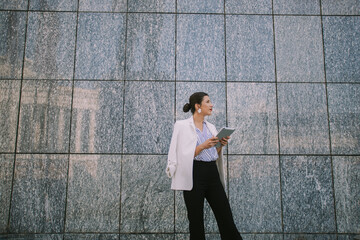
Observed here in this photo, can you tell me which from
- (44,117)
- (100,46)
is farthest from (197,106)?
(44,117)

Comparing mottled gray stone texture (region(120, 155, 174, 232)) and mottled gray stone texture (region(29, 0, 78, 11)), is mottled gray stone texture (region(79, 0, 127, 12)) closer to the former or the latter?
mottled gray stone texture (region(29, 0, 78, 11))

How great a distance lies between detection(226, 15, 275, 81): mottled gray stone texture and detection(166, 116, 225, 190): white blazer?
2.12 metres

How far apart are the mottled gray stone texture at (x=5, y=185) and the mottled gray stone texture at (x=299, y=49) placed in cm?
497

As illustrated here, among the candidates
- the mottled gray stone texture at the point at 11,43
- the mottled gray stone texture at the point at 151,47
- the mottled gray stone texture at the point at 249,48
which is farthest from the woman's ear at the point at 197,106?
the mottled gray stone texture at the point at 11,43

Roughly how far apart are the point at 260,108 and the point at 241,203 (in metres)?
1.69

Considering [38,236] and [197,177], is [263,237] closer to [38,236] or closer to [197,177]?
[197,177]

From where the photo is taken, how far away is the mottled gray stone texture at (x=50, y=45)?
17.0 feet

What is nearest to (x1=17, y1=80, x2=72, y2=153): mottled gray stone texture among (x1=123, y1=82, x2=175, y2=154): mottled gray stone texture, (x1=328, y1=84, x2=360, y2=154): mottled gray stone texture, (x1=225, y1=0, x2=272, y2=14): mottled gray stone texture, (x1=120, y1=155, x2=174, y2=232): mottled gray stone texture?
(x1=123, y1=82, x2=175, y2=154): mottled gray stone texture

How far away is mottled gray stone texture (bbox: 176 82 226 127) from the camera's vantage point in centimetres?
508

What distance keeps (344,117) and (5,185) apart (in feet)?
19.8

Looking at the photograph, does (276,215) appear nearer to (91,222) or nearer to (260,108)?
(260,108)

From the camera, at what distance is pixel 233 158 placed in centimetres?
498

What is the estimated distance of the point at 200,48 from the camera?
5281mm

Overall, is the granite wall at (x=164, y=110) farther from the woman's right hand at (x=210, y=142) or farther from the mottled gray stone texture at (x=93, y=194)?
the woman's right hand at (x=210, y=142)
